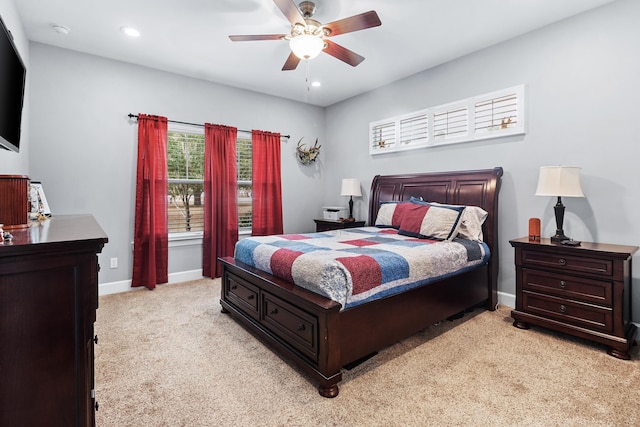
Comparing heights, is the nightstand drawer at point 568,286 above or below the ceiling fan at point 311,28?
below

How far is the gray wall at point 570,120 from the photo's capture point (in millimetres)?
2635

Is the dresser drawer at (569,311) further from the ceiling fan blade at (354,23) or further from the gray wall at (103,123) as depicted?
the gray wall at (103,123)

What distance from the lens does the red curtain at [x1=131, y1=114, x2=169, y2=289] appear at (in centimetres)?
387

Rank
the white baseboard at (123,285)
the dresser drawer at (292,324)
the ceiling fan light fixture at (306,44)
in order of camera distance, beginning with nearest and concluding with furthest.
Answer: the dresser drawer at (292,324) → the ceiling fan light fixture at (306,44) → the white baseboard at (123,285)

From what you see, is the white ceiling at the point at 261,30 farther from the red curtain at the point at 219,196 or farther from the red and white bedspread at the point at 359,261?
the red and white bedspread at the point at 359,261

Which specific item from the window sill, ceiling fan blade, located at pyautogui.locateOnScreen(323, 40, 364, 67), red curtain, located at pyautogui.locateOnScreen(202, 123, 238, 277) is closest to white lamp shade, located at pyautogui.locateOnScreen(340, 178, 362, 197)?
red curtain, located at pyautogui.locateOnScreen(202, 123, 238, 277)

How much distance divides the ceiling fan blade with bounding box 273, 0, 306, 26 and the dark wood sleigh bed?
1.94m

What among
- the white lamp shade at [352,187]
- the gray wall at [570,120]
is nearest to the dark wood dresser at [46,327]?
the gray wall at [570,120]

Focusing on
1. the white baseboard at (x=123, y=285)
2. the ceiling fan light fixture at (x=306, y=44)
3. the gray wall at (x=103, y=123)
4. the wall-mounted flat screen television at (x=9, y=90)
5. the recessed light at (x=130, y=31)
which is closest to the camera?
the wall-mounted flat screen television at (x=9, y=90)

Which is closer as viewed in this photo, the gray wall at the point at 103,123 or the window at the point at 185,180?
the gray wall at the point at 103,123

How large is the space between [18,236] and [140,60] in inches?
133

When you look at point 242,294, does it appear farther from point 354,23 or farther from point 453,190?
point 453,190

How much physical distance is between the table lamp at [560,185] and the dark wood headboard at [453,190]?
1.96ft

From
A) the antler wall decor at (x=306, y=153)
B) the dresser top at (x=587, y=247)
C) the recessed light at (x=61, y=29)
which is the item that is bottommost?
the dresser top at (x=587, y=247)
